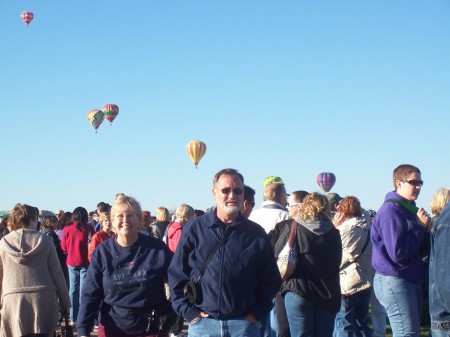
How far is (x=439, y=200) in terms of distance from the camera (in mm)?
6105

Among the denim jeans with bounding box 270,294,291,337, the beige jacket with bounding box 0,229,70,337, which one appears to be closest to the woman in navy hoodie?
the beige jacket with bounding box 0,229,70,337

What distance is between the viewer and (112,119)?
139 feet

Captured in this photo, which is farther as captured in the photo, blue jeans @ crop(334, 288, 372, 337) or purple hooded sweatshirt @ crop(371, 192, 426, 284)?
blue jeans @ crop(334, 288, 372, 337)

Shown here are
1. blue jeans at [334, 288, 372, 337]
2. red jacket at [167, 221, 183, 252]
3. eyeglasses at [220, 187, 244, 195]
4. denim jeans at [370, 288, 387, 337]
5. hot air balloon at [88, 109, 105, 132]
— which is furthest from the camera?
hot air balloon at [88, 109, 105, 132]

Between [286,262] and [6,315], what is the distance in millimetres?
2568

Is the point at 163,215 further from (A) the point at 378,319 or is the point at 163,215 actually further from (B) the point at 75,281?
(A) the point at 378,319

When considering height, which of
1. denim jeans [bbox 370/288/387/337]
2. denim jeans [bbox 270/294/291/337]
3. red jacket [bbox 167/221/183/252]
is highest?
red jacket [bbox 167/221/183/252]

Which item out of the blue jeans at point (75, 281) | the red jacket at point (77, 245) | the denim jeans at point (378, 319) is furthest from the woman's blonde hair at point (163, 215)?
the denim jeans at point (378, 319)

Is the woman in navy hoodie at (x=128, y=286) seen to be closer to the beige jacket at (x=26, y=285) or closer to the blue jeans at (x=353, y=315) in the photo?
the beige jacket at (x=26, y=285)

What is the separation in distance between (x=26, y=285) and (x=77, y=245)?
4.57m

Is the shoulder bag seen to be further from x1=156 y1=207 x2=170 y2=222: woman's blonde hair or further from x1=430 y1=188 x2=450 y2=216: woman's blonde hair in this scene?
x1=156 y1=207 x2=170 y2=222: woman's blonde hair

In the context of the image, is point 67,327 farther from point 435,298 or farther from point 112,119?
point 112,119

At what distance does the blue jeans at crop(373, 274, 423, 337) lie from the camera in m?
5.71

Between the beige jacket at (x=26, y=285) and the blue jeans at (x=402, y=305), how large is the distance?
10.00 feet
